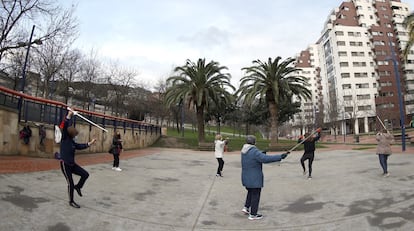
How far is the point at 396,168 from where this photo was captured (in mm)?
9383

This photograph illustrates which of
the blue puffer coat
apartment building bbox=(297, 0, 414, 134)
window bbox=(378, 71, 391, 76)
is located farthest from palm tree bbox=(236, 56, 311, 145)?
window bbox=(378, 71, 391, 76)

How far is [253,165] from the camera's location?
17.0 ft

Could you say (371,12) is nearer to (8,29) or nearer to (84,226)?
(8,29)

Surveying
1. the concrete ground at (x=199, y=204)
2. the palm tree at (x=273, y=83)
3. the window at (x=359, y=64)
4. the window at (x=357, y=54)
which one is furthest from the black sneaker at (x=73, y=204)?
the window at (x=357, y=54)

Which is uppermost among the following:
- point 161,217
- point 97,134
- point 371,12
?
point 371,12

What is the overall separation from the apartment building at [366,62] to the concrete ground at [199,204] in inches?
2212

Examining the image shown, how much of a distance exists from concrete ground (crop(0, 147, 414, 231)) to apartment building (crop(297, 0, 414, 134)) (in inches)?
2212

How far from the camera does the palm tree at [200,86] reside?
26.0 metres

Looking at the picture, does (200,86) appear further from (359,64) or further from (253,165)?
(359,64)

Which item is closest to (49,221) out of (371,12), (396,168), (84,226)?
(84,226)

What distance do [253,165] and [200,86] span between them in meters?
21.4

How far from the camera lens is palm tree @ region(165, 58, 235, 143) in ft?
85.1

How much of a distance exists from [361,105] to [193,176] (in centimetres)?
6079

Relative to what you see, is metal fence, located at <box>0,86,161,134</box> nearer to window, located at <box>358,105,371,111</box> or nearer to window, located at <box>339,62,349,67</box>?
window, located at <box>339,62,349,67</box>
